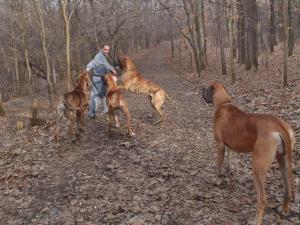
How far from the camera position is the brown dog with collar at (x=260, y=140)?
17.2 ft

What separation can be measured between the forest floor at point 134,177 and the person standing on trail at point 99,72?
0.77 meters

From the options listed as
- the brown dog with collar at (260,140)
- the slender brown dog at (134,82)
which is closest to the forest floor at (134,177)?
the brown dog with collar at (260,140)

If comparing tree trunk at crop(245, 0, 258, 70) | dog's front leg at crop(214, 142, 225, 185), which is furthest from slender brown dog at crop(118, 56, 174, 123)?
tree trunk at crop(245, 0, 258, 70)

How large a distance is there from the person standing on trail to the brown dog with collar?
18.6 feet

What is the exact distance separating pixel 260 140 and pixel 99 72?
7.45m

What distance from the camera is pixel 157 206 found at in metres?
6.38

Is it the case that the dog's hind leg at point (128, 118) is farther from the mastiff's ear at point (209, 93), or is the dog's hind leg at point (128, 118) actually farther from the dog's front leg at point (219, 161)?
the dog's front leg at point (219, 161)

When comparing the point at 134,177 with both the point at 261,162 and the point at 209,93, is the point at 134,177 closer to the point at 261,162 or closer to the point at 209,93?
the point at 209,93

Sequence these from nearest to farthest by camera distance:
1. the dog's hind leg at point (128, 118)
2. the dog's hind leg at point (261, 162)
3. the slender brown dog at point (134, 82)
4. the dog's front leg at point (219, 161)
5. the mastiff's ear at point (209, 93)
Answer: the dog's hind leg at point (261, 162) → the dog's front leg at point (219, 161) → the mastiff's ear at point (209, 93) → the dog's hind leg at point (128, 118) → the slender brown dog at point (134, 82)

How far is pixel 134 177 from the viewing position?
773 cm

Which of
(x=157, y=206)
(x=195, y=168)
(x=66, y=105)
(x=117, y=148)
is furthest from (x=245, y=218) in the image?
(x=66, y=105)

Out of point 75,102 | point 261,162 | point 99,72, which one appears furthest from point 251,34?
point 261,162

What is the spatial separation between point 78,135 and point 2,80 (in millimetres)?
39482

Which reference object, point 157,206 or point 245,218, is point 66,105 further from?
point 245,218
